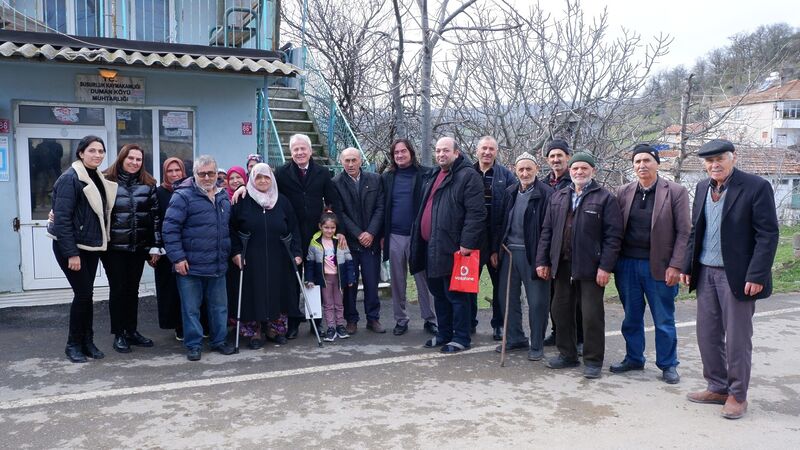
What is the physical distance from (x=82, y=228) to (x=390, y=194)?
2828 mm

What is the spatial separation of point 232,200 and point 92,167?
47.6 inches

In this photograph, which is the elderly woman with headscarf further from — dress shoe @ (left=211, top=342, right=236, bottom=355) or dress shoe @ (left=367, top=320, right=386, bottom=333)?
dress shoe @ (left=367, top=320, right=386, bottom=333)

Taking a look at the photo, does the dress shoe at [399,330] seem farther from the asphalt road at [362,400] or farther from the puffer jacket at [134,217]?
the puffer jacket at [134,217]

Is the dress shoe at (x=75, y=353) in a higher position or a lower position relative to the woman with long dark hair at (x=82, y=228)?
lower

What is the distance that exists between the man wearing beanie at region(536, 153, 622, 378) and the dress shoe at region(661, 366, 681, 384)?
500mm

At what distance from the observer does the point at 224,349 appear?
19.5ft

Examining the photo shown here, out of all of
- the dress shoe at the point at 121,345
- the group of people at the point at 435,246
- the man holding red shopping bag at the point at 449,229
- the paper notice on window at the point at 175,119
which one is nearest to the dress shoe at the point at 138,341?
the group of people at the point at 435,246

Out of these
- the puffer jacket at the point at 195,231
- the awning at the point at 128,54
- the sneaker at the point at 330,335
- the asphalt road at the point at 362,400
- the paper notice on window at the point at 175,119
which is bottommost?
the asphalt road at the point at 362,400

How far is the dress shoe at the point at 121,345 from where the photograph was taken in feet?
19.5

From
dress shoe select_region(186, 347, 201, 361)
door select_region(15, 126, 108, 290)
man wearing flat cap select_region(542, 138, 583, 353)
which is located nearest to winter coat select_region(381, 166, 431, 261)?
man wearing flat cap select_region(542, 138, 583, 353)

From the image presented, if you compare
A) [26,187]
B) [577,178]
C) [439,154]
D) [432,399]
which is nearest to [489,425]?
[432,399]

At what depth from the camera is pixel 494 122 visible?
9391 mm

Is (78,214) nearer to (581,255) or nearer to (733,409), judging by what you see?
(581,255)

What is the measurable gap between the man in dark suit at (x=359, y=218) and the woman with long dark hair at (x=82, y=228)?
2.18 meters
